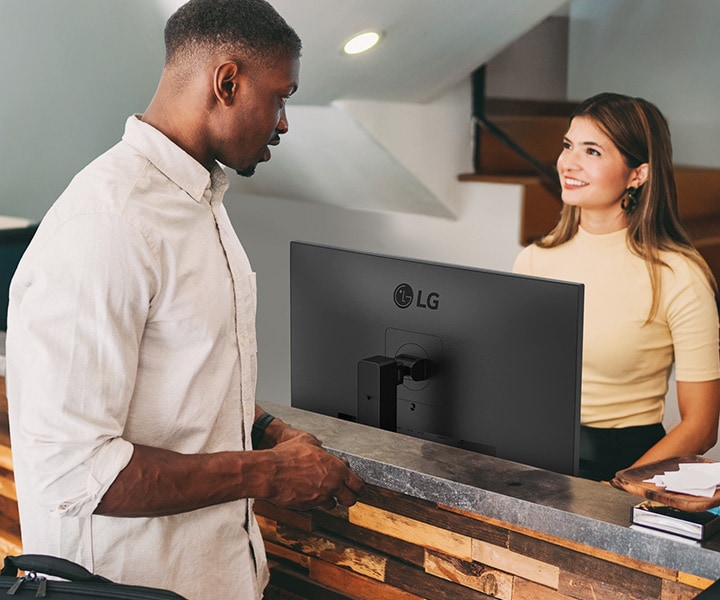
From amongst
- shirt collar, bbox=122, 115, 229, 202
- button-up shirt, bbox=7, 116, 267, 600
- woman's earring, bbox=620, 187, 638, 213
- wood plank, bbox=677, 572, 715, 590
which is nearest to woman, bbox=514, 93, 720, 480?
woman's earring, bbox=620, 187, 638, 213

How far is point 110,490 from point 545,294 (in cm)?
75

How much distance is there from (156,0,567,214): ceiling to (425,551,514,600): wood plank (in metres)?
1.79

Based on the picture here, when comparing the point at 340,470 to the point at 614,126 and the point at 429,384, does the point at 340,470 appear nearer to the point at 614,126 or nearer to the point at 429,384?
the point at 429,384

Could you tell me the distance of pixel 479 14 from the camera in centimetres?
338

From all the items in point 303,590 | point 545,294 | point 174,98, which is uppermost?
point 174,98

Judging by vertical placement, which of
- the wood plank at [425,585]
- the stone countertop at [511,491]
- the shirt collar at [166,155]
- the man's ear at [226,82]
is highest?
the man's ear at [226,82]

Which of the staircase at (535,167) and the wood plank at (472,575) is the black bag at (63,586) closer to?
the wood plank at (472,575)

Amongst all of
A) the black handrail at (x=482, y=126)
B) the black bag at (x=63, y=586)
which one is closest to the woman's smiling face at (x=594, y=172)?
the black handrail at (x=482, y=126)

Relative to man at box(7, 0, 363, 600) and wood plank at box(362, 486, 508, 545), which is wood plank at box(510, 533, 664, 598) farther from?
man at box(7, 0, 363, 600)

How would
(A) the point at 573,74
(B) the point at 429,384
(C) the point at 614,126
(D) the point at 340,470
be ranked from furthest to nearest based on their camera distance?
(A) the point at 573,74
(C) the point at 614,126
(B) the point at 429,384
(D) the point at 340,470

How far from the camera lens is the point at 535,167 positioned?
13.8 feet

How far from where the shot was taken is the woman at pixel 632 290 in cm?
234

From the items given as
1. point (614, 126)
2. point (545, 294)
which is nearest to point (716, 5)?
point (614, 126)

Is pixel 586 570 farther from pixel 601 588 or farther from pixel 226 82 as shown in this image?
pixel 226 82
